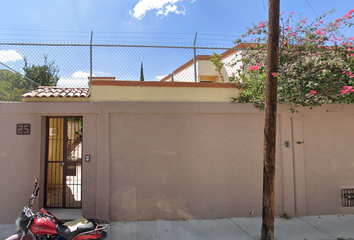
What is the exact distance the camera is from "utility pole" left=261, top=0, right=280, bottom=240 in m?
4.19

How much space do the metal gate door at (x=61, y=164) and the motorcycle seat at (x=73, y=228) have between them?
84.5 inches

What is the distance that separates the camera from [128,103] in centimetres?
534

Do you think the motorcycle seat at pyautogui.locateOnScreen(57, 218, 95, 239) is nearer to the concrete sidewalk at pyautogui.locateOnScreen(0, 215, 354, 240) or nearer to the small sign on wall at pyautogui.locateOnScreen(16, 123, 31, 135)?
the concrete sidewalk at pyautogui.locateOnScreen(0, 215, 354, 240)

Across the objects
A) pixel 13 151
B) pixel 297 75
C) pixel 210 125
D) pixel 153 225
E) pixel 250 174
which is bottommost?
pixel 153 225

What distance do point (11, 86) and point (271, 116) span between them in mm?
6199

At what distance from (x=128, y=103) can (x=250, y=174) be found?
348 centimetres

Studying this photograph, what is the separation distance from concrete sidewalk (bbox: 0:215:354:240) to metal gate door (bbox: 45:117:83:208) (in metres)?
1.05

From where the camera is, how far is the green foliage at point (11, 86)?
553cm

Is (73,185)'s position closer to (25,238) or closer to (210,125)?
(25,238)

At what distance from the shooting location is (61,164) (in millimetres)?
5539

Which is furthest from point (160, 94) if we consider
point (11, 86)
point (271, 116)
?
point (11, 86)

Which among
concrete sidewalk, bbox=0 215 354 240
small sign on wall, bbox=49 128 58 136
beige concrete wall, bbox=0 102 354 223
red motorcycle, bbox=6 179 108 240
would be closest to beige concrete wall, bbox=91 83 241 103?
beige concrete wall, bbox=0 102 354 223

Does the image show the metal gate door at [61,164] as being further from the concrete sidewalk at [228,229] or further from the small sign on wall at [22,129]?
the concrete sidewalk at [228,229]

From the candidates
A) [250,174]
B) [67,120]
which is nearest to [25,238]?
[67,120]
